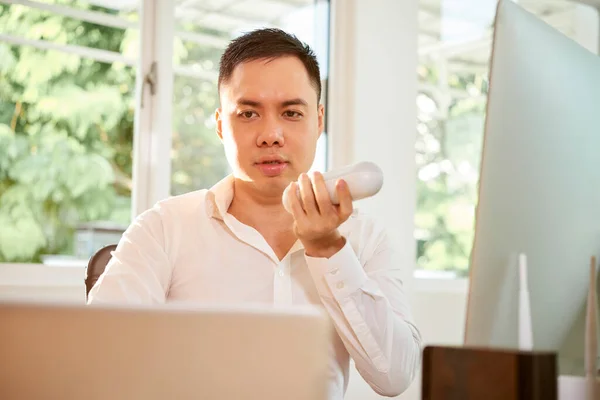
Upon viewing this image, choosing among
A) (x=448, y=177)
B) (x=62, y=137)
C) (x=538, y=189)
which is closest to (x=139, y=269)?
(x=538, y=189)

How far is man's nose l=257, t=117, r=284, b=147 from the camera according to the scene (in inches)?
56.9

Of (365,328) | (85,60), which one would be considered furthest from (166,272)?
(85,60)

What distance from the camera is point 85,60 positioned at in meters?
2.52

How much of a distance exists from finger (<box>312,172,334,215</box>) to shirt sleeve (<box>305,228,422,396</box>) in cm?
12

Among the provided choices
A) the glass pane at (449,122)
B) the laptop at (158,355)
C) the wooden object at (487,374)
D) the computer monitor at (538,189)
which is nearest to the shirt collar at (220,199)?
the computer monitor at (538,189)

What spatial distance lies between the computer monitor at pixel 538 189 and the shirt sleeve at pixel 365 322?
388mm

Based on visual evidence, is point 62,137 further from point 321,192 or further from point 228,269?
point 321,192

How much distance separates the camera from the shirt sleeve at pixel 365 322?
3.97 ft

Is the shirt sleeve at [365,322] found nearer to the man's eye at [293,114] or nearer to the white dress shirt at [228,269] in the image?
the white dress shirt at [228,269]

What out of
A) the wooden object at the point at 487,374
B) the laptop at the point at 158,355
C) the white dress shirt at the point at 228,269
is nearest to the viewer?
the laptop at the point at 158,355

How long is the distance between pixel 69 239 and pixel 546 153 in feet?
6.39

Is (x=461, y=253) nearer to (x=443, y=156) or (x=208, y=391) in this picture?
(x=443, y=156)

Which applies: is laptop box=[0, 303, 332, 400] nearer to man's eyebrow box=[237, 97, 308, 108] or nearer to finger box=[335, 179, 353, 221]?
finger box=[335, 179, 353, 221]

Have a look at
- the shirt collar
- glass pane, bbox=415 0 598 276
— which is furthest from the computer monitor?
glass pane, bbox=415 0 598 276
